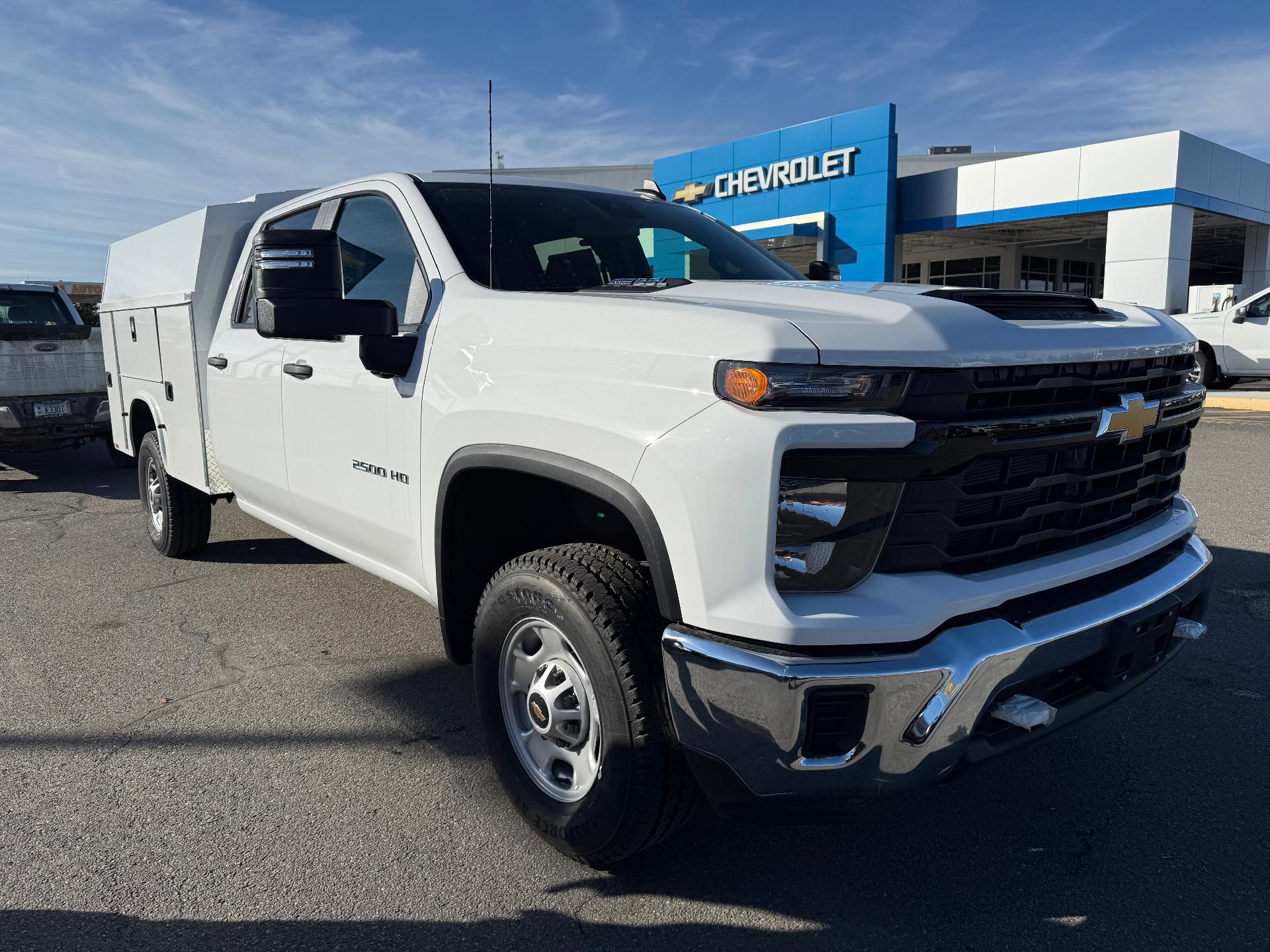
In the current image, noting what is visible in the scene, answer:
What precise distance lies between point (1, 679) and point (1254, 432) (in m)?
12.0

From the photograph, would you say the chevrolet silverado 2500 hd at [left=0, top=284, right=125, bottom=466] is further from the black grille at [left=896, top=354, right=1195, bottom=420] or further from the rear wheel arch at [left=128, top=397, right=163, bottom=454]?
the black grille at [left=896, top=354, right=1195, bottom=420]

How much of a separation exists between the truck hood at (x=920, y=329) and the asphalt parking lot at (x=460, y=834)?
3.44ft

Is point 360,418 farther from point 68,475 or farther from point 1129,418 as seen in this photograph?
point 68,475

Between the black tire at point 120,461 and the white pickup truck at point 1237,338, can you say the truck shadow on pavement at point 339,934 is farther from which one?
the white pickup truck at point 1237,338

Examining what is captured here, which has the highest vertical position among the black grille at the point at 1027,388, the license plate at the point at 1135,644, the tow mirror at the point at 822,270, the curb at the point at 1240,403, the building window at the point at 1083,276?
the building window at the point at 1083,276

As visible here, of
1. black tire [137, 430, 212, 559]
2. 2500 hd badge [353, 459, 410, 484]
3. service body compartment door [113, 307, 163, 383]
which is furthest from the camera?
black tire [137, 430, 212, 559]

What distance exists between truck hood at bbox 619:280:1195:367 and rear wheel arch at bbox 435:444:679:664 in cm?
59

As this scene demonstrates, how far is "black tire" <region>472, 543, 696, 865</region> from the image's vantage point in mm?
2275

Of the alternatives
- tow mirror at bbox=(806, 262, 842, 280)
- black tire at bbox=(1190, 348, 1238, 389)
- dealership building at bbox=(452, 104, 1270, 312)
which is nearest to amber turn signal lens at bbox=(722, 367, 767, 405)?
tow mirror at bbox=(806, 262, 842, 280)

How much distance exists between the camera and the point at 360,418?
337 centimetres

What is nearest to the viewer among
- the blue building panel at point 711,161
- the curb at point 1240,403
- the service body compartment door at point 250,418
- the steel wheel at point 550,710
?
the steel wheel at point 550,710

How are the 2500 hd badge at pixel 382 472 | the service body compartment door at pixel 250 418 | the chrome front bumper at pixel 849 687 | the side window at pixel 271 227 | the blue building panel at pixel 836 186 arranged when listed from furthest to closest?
the blue building panel at pixel 836 186, the side window at pixel 271 227, the service body compartment door at pixel 250 418, the 2500 hd badge at pixel 382 472, the chrome front bumper at pixel 849 687

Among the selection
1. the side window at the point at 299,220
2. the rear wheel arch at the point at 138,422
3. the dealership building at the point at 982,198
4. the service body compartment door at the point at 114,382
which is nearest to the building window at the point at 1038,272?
the dealership building at the point at 982,198

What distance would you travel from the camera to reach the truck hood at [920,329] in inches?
79.1
